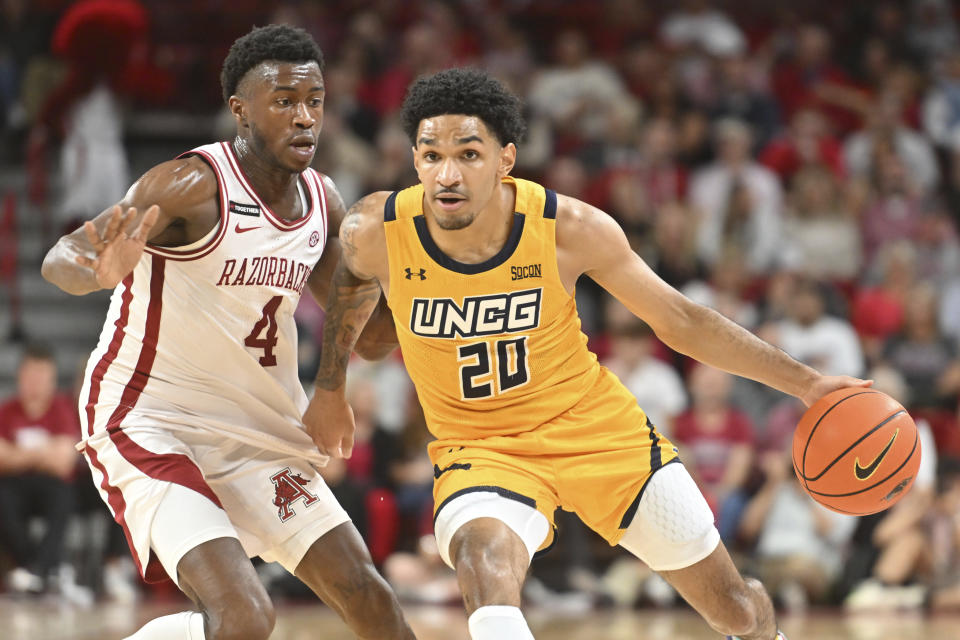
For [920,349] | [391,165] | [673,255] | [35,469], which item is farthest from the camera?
[391,165]

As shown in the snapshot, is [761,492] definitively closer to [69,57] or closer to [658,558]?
[658,558]

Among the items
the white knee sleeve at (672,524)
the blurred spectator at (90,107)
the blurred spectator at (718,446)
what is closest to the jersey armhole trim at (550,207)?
the white knee sleeve at (672,524)

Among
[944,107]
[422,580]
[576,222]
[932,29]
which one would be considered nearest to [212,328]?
[576,222]

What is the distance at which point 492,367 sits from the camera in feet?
14.6

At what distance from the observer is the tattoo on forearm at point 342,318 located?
15.4 feet

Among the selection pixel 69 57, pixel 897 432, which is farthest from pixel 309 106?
pixel 69 57

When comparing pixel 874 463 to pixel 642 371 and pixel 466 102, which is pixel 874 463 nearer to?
pixel 466 102

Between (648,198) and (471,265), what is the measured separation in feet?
22.3

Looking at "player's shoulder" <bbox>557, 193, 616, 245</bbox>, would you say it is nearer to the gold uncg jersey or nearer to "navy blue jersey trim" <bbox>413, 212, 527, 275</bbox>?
the gold uncg jersey

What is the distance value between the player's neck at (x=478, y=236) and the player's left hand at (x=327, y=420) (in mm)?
774

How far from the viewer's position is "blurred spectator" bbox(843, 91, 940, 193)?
11359 millimetres

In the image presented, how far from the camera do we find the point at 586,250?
4398mm

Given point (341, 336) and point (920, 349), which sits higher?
point (341, 336)

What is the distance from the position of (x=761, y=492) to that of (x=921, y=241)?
134 inches
